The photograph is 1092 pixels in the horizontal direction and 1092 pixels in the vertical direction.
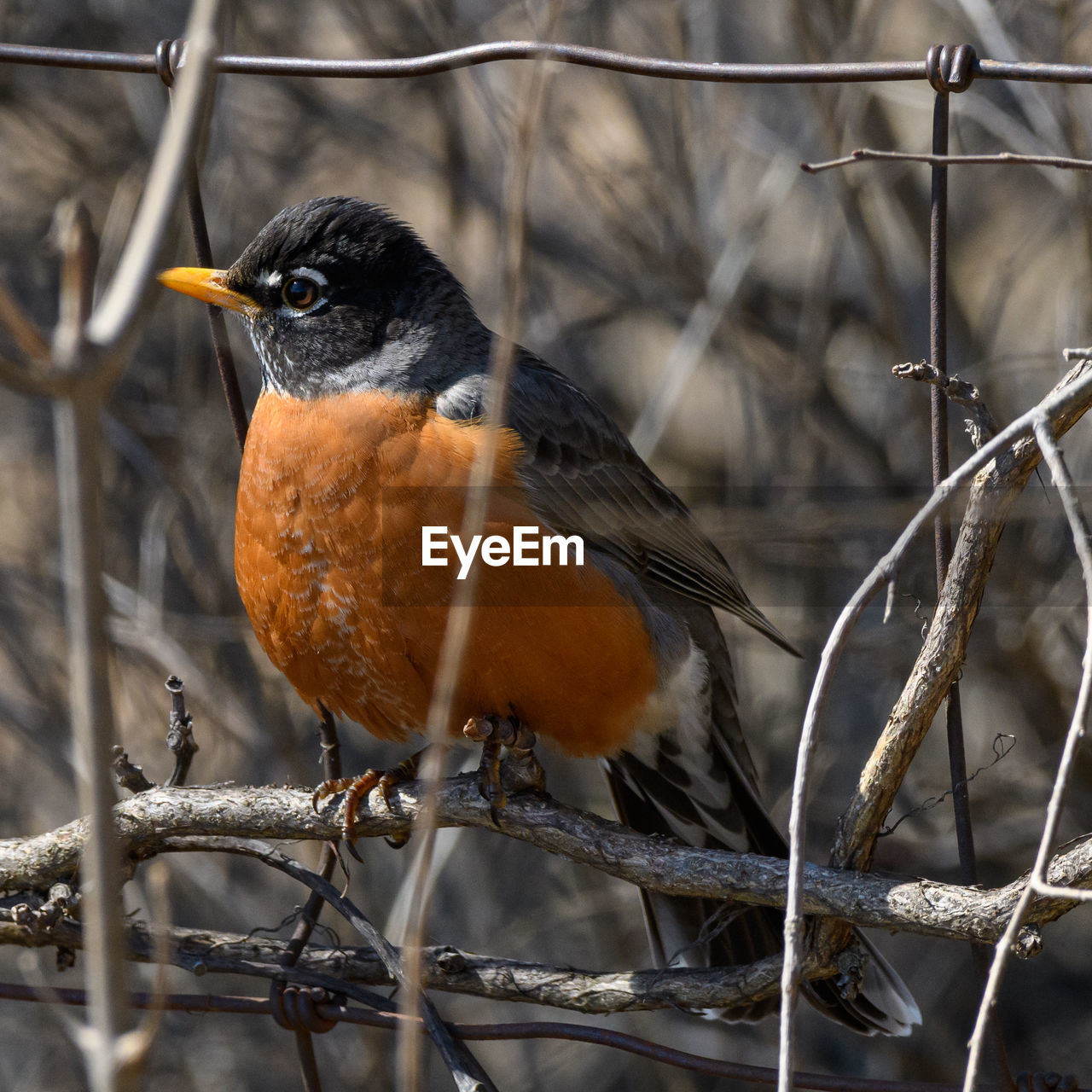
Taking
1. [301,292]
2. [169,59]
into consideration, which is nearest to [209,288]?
[301,292]

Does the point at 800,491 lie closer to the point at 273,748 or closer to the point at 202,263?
the point at 273,748

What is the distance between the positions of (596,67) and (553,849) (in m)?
1.42

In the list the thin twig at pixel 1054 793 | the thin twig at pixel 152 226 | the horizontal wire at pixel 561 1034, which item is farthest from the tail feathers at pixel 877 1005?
the thin twig at pixel 152 226

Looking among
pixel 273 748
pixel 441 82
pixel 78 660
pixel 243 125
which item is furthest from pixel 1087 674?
pixel 243 125

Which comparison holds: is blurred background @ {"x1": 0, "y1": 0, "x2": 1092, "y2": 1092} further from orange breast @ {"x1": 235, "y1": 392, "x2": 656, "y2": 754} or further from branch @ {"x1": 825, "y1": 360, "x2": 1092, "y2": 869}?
branch @ {"x1": 825, "y1": 360, "x2": 1092, "y2": 869}

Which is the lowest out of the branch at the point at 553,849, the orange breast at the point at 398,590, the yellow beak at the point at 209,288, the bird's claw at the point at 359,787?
the branch at the point at 553,849

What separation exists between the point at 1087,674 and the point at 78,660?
3.70 ft

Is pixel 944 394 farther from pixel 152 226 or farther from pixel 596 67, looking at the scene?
pixel 152 226

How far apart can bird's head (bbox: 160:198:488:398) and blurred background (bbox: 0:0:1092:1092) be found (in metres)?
1.40

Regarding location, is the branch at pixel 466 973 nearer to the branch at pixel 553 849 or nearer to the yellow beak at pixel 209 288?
the branch at pixel 553 849

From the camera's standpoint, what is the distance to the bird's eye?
3217mm

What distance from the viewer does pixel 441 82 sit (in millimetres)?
5184

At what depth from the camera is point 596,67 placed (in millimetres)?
2223

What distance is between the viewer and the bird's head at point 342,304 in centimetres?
311
